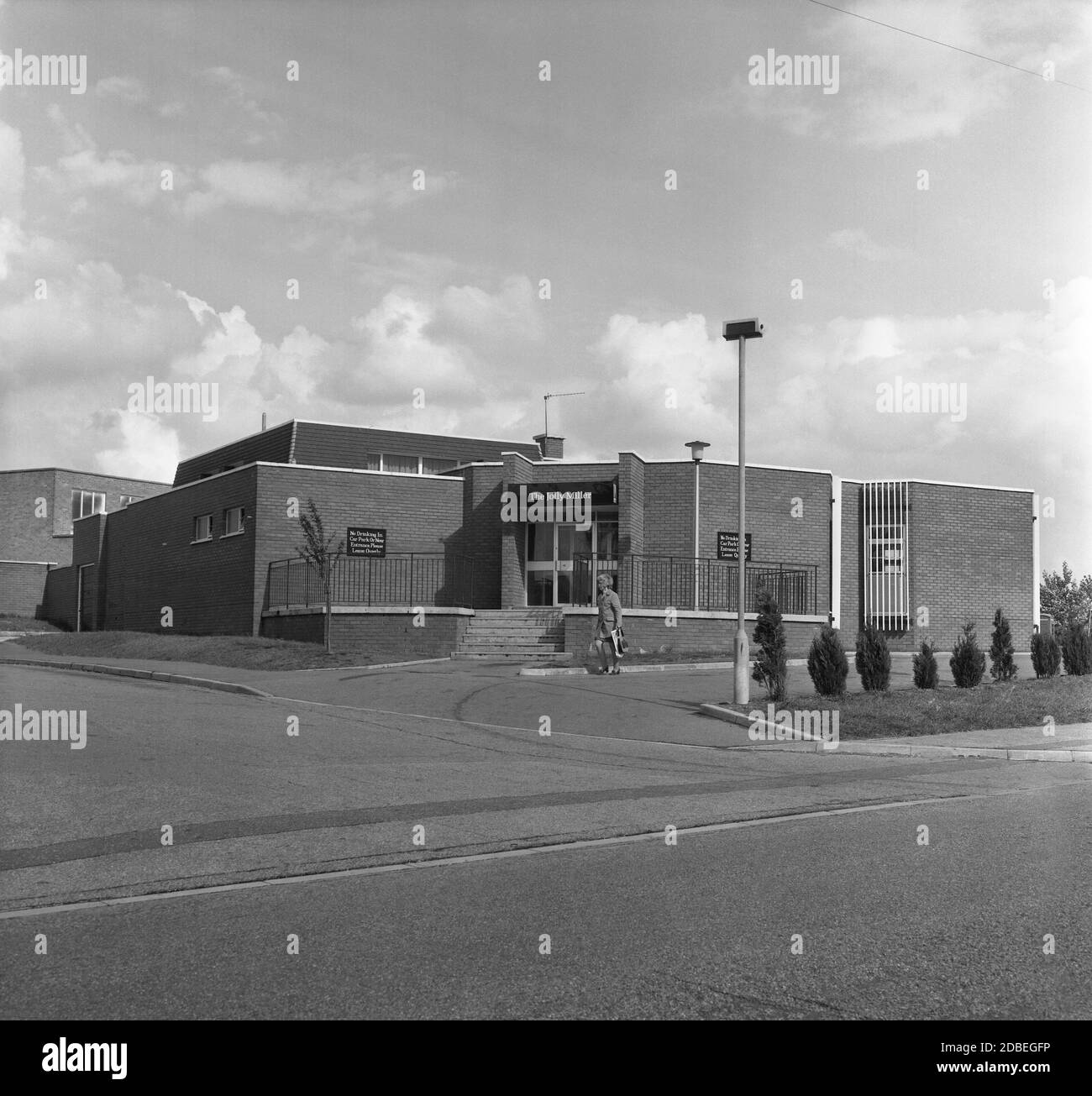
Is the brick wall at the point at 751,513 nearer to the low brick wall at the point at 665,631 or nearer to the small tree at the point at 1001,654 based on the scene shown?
the low brick wall at the point at 665,631

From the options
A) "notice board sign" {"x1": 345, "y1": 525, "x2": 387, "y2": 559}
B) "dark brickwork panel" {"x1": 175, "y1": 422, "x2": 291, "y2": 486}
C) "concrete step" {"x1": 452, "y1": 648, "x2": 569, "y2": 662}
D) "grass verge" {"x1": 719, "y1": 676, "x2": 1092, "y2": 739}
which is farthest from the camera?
"dark brickwork panel" {"x1": 175, "y1": 422, "x2": 291, "y2": 486}

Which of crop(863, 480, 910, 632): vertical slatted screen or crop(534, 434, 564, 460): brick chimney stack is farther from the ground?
crop(534, 434, 564, 460): brick chimney stack

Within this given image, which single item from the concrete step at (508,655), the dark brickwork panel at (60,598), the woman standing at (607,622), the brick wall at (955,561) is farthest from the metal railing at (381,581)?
the dark brickwork panel at (60,598)

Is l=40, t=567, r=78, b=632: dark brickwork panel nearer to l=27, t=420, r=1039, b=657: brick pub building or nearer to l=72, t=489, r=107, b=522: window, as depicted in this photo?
l=27, t=420, r=1039, b=657: brick pub building

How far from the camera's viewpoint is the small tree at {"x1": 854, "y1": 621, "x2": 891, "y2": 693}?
714 inches

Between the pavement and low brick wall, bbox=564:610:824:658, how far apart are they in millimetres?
2126

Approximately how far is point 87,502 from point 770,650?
61.0 meters

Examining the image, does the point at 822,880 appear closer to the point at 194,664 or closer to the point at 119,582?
the point at 194,664

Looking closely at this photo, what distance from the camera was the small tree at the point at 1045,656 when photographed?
21453 millimetres

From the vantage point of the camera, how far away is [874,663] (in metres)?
18.2

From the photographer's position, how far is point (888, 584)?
36.3 m

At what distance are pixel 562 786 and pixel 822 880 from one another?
14.1ft

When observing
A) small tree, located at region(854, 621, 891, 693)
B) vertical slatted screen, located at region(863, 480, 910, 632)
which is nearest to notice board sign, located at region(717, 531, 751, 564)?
vertical slatted screen, located at region(863, 480, 910, 632)

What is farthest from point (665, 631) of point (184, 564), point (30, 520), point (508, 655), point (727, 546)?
point (30, 520)
